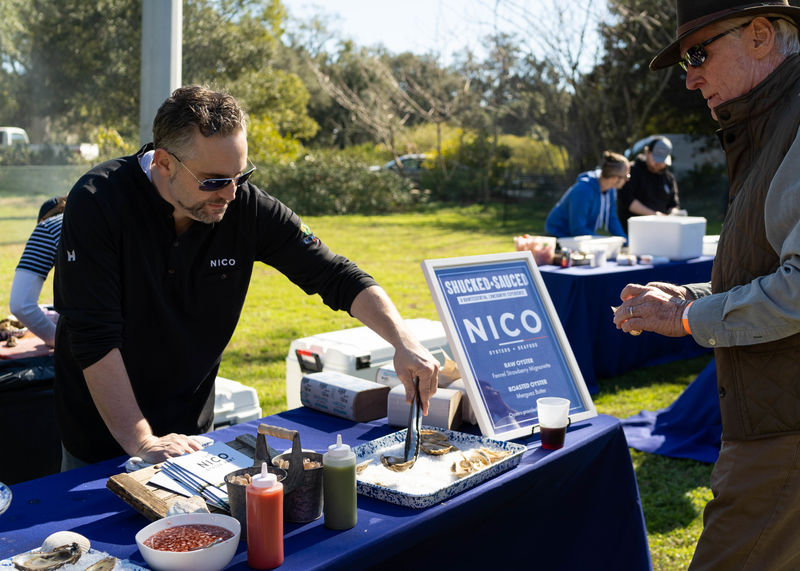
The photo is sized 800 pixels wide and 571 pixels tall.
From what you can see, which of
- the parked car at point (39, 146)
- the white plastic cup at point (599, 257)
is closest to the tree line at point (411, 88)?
the parked car at point (39, 146)

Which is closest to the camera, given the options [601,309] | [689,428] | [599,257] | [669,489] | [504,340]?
[504,340]

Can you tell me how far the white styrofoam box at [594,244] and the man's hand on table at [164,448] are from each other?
4.61 m

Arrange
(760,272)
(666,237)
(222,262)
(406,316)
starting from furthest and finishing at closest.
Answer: (406,316) → (666,237) → (222,262) → (760,272)

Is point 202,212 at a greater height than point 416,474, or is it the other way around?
point 202,212

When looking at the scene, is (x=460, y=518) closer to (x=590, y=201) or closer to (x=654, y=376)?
(x=654, y=376)

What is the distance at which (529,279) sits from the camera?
2615 millimetres

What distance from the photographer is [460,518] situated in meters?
1.76

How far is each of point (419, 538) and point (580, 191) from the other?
5262mm

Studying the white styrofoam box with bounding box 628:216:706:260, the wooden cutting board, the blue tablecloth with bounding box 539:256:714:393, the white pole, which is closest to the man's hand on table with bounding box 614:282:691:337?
the wooden cutting board

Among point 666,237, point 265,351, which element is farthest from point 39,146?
point 666,237

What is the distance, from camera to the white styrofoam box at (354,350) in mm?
3287

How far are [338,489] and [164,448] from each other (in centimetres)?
57

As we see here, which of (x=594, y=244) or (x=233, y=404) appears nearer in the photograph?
(x=233, y=404)

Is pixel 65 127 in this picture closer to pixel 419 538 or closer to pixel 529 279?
pixel 529 279
